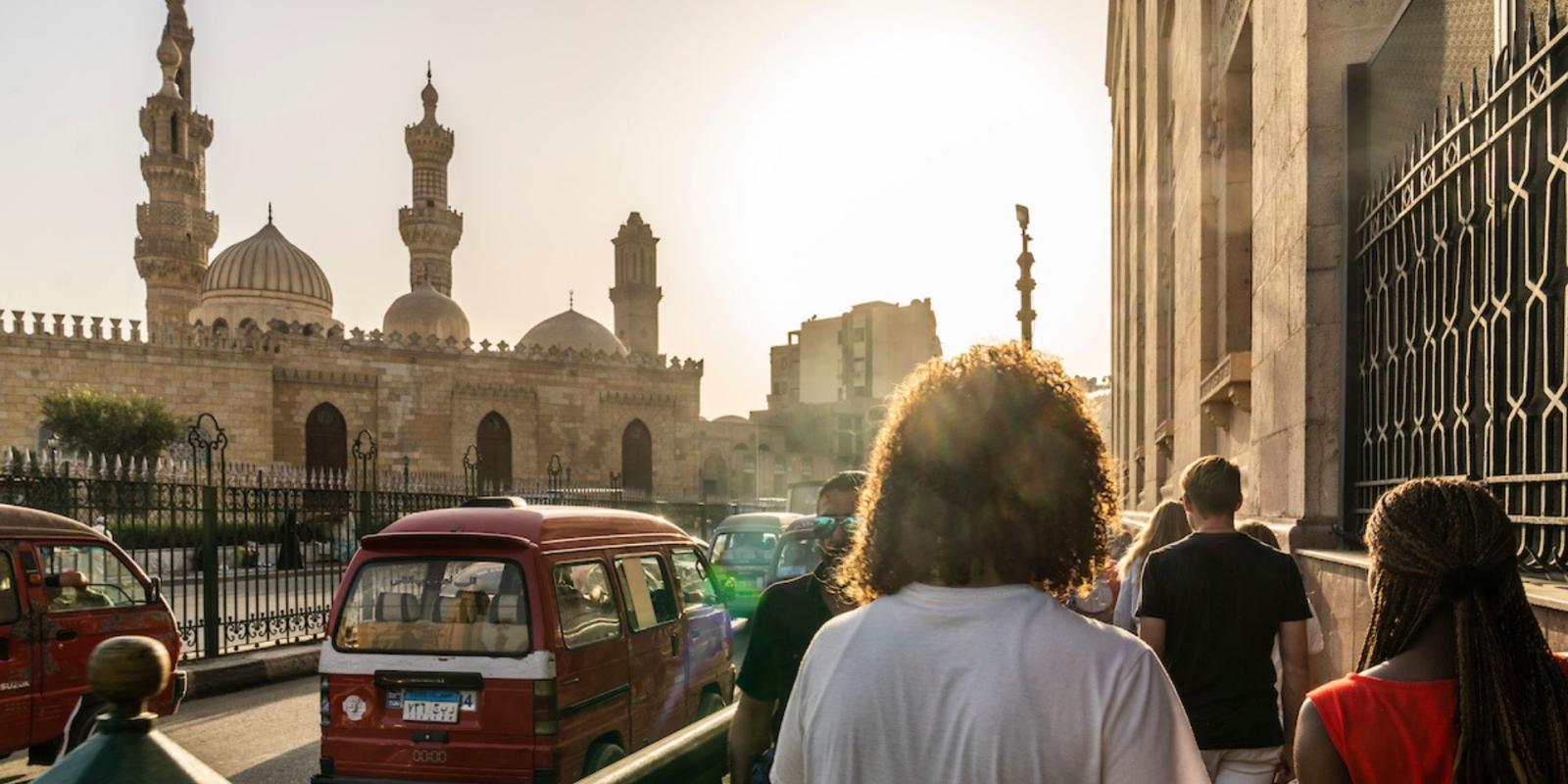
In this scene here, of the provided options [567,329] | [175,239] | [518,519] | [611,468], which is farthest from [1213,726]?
[567,329]

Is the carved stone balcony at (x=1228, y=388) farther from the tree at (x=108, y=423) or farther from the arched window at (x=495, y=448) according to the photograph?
the arched window at (x=495, y=448)

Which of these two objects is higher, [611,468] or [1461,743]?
[1461,743]

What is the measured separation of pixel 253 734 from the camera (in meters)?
8.07

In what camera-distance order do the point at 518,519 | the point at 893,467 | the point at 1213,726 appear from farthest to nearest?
the point at 518,519, the point at 1213,726, the point at 893,467

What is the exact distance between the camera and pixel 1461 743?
5.73 feet

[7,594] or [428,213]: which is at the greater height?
[428,213]

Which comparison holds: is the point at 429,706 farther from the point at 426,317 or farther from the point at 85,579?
the point at 426,317

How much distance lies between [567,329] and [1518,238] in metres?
53.7

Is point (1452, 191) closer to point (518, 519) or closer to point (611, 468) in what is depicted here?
Answer: point (518, 519)

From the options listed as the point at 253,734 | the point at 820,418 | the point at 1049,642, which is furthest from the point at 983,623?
the point at 820,418

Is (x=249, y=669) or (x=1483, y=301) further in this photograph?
(x=249, y=669)

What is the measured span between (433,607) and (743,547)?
861 centimetres

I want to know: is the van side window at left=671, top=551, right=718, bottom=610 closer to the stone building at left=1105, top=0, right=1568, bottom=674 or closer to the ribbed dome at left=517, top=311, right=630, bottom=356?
the stone building at left=1105, top=0, right=1568, bottom=674

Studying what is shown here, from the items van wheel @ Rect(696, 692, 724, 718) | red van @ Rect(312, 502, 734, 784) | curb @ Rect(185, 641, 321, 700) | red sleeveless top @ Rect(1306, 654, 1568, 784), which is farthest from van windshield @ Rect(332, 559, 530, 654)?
curb @ Rect(185, 641, 321, 700)
